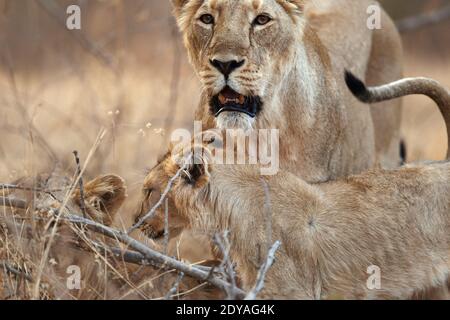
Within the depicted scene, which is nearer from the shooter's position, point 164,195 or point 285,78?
point 164,195

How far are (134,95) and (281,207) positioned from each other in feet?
12.9

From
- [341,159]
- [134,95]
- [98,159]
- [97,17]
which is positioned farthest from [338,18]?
[97,17]

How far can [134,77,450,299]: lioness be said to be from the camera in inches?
148

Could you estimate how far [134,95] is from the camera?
759 centimetres

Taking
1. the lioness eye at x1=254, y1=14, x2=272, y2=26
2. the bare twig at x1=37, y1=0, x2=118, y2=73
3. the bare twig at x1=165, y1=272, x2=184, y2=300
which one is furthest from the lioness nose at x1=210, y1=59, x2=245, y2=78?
the bare twig at x1=37, y1=0, x2=118, y2=73

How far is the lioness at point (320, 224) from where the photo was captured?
3.77 m

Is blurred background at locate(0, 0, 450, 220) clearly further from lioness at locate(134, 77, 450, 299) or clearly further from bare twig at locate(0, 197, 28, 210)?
lioness at locate(134, 77, 450, 299)

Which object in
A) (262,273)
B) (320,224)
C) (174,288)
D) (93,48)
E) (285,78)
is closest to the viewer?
(262,273)

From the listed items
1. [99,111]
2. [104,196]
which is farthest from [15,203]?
[99,111]

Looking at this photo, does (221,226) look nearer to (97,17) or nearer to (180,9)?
(180,9)

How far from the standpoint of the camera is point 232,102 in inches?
161

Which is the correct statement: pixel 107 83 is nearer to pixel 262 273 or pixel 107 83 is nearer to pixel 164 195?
pixel 164 195

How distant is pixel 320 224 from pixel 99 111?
3394mm

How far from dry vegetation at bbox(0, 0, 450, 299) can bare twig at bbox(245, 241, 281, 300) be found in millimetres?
426
